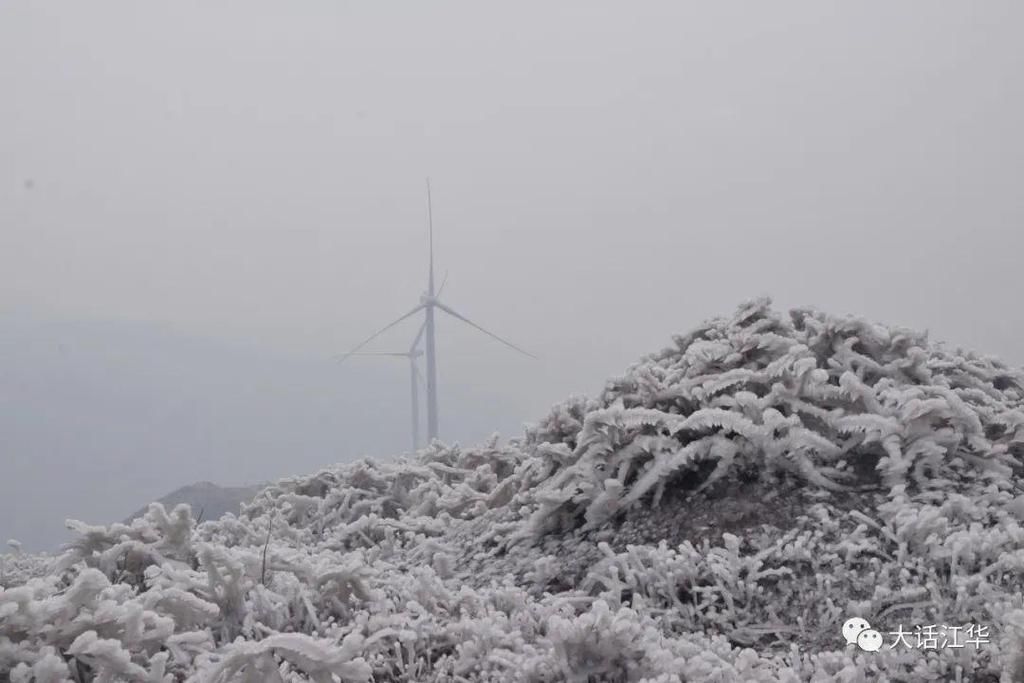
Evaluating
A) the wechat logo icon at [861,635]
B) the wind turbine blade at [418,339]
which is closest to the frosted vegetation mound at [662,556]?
the wechat logo icon at [861,635]

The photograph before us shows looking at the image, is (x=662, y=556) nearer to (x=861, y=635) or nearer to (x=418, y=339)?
(x=861, y=635)

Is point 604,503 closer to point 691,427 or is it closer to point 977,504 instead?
point 691,427

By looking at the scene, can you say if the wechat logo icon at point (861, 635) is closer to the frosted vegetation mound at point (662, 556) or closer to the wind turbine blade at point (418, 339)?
the frosted vegetation mound at point (662, 556)

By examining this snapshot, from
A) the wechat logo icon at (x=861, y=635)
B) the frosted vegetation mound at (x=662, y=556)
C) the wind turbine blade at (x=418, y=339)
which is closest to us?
the frosted vegetation mound at (x=662, y=556)

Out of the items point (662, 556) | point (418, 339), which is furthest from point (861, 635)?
point (418, 339)

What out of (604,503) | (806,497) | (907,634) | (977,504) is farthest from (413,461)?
(907,634)

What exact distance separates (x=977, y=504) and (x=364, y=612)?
160 inches

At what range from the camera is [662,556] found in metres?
5.38

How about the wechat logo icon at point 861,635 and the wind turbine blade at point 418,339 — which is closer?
the wechat logo icon at point 861,635

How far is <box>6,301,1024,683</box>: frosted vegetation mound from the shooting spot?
11.1ft

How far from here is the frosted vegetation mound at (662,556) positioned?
338 cm

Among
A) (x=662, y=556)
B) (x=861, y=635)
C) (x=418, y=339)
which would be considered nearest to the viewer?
(x=861, y=635)

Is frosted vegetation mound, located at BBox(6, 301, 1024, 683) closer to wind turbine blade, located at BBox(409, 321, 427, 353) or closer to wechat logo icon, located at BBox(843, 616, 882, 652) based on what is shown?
wechat logo icon, located at BBox(843, 616, 882, 652)

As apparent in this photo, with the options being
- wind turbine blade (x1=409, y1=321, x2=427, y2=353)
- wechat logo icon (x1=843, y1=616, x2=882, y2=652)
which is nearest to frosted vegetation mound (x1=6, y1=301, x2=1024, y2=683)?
wechat logo icon (x1=843, y1=616, x2=882, y2=652)
